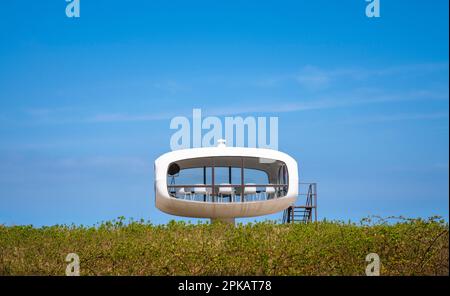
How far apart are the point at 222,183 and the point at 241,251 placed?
4103 mm

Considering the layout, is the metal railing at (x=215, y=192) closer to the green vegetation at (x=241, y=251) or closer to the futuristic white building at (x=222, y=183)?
the futuristic white building at (x=222, y=183)

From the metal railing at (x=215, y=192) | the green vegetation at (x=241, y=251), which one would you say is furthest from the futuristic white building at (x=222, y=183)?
the green vegetation at (x=241, y=251)

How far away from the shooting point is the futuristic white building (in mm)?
13445

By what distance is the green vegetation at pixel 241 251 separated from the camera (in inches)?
353

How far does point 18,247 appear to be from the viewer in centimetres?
1136

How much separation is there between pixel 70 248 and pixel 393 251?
5.50 meters

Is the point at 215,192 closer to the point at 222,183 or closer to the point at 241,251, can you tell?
the point at 222,183

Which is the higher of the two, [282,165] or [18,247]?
[282,165]

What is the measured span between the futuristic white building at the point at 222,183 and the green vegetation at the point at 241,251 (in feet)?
4.00

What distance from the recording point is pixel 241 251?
9750 mm

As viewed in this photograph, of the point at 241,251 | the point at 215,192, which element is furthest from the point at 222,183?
the point at 241,251
